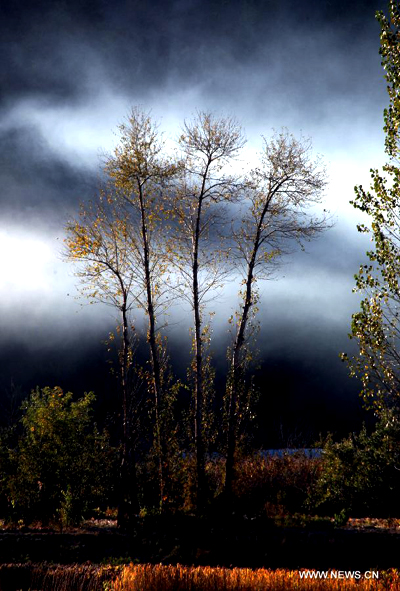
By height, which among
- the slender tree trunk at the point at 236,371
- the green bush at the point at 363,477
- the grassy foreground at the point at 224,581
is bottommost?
the green bush at the point at 363,477

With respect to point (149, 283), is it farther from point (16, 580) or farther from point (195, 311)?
point (16, 580)

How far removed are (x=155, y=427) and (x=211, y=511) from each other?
3335 mm

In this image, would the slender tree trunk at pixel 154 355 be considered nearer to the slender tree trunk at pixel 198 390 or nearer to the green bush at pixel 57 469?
the slender tree trunk at pixel 198 390

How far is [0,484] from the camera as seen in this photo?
19.9 metres

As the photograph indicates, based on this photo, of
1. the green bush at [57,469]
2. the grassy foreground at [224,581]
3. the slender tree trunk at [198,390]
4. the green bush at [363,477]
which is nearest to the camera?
the grassy foreground at [224,581]

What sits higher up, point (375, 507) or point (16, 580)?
point (16, 580)

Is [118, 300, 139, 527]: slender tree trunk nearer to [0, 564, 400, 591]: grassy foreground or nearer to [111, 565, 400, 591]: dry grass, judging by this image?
[0, 564, 400, 591]: grassy foreground

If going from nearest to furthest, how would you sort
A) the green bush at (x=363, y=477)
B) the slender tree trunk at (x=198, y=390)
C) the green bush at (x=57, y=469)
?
the slender tree trunk at (x=198, y=390) → the green bush at (x=57, y=469) → the green bush at (x=363, y=477)

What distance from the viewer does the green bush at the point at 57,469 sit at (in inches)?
709

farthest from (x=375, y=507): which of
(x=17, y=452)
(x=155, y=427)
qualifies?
(x=17, y=452)

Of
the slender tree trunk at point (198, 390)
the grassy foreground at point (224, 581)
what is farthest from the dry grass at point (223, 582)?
the slender tree trunk at point (198, 390)

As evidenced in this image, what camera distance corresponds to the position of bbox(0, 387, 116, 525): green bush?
1800 centimetres

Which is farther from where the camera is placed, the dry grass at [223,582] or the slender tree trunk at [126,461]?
the slender tree trunk at [126,461]

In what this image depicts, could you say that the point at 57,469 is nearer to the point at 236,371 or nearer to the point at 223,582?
the point at 236,371
